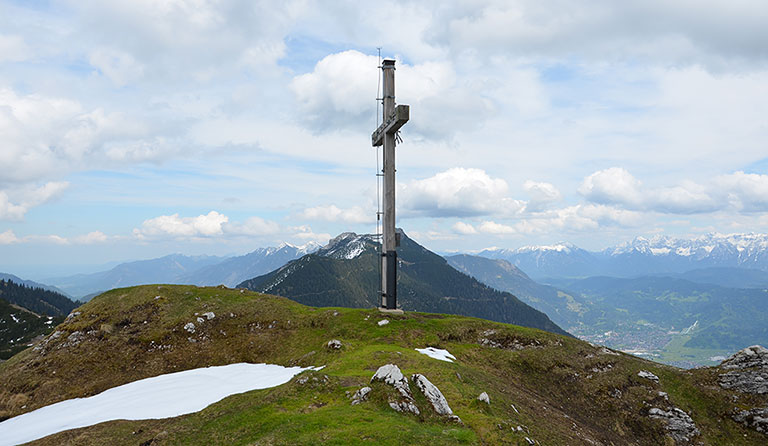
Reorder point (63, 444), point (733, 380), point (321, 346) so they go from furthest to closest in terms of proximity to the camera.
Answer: point (321, 346) → point (733, 380) → point (63, 444)

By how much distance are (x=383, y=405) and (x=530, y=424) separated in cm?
949

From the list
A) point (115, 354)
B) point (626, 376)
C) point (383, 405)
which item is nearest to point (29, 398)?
point (115, 354)

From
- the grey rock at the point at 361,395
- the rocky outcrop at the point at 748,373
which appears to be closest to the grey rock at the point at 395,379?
the grey rock at the point at 361,395

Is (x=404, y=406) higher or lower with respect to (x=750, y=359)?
higher

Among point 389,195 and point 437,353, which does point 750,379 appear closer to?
point 437,353

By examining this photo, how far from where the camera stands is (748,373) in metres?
33.6

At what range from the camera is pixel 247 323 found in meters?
46.8

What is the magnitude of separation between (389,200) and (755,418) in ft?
128

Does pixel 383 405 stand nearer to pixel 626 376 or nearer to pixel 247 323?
pixel 626 376

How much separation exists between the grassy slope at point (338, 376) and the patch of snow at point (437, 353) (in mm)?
1770

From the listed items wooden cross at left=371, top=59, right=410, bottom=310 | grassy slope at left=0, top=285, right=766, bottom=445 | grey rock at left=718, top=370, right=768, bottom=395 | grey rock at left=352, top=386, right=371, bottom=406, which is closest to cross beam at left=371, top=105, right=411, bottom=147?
wooden cross at left=371, top=59, right=410, bottom=310

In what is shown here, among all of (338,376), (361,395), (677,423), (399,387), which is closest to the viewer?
(361,395)

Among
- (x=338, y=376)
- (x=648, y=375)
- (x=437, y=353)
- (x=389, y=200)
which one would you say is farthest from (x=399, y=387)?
(x=389, y=200)

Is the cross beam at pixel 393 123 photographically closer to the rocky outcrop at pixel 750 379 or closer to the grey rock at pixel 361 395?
the grey rock at pixel 361 395
